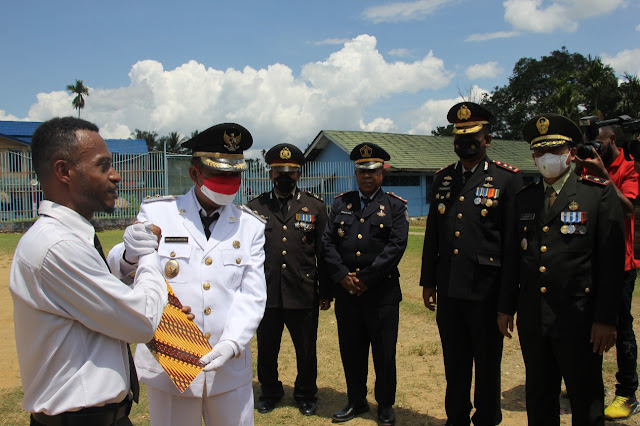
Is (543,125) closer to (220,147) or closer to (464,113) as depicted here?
(464,113)

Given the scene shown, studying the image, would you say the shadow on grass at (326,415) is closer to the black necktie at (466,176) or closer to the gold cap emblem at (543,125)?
the black necktie at (466,176)

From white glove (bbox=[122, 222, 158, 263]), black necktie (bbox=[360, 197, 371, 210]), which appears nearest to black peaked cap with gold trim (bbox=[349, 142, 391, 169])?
black necktie (bbox=[360, 197, 371, 210])

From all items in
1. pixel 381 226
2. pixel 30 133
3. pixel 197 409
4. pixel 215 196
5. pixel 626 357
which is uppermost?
pixel 30 133

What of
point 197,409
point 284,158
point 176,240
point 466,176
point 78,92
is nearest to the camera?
point 197,409

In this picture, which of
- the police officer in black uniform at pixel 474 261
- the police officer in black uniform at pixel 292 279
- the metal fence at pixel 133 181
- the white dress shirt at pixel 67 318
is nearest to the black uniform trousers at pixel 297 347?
the police officer in black uniform at pixel 292 279

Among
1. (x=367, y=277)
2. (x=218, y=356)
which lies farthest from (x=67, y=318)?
(x=367, y=277)

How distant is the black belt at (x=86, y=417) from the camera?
5.43 feet

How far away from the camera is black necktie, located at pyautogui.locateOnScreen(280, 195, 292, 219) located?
466 cm

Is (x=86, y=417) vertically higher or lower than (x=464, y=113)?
lower

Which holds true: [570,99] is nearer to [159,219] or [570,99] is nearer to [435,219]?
[435,219]

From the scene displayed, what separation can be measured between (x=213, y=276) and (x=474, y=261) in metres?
1.98

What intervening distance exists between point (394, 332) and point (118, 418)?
2.67 meters

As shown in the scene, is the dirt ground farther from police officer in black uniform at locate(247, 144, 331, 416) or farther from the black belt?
the black belt

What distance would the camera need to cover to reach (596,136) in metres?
3.57
